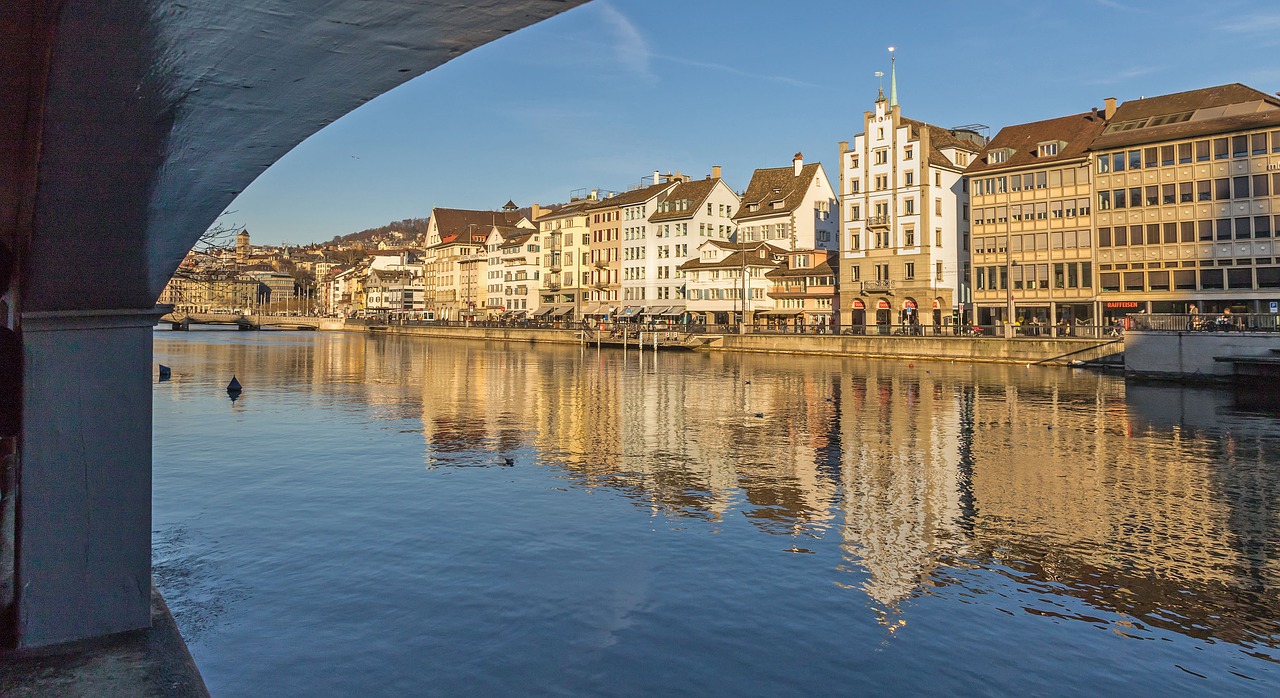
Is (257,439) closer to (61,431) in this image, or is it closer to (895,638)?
(61,431)

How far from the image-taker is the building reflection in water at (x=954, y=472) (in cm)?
1125

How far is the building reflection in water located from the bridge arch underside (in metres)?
7.88

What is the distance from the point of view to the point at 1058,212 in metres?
68.0

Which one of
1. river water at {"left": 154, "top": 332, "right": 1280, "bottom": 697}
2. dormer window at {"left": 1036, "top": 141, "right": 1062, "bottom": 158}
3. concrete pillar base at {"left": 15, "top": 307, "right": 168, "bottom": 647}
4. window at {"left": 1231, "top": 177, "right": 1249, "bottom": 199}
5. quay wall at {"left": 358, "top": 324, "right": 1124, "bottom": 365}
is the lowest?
river water at {"left": 154, "top": 332, "right": 1280, "bottom": 697}

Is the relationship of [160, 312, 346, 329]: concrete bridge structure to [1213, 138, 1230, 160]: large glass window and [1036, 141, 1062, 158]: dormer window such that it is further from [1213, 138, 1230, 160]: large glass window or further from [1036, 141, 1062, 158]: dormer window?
[1213, 138, 1230, 160]: large glass window

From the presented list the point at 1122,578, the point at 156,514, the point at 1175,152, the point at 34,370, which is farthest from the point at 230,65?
the point at 1175,152

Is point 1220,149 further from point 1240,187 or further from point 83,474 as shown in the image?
point 83,474

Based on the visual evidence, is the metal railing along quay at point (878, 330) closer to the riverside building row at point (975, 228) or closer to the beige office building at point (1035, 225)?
the riverside building row at point (975, 228)

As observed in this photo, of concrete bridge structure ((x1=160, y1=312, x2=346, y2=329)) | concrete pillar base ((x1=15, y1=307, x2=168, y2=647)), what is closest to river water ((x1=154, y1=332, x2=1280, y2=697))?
concrete pillar base ((x1=15, y1=307, x2=168, y2=647))

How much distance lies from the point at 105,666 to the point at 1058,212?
71.9 metres

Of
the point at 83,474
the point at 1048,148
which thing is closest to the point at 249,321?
the point at 1048,148

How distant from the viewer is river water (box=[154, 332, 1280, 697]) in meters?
8.66

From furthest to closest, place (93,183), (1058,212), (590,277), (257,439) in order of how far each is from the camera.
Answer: (590,277), (1058,212), (257,439), (93,183)

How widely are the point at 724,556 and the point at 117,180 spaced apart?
368 inches
